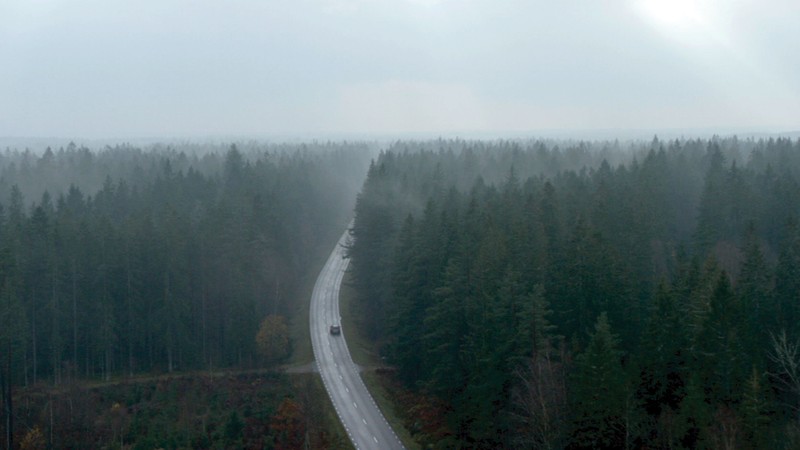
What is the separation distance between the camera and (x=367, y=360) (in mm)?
38844

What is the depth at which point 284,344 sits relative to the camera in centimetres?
3950

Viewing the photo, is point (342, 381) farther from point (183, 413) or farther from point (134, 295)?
point (134, 295)

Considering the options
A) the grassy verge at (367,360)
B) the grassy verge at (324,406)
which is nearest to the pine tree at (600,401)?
the grassy verge at (367,360)

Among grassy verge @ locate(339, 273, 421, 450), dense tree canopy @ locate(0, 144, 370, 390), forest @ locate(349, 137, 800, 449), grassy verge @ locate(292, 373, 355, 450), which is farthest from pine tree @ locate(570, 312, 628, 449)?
dense tree canopy @ locate(0, 144, 370, 390)

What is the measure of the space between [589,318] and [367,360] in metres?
15.6

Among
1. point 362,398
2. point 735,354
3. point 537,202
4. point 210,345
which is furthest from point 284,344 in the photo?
point 735,354

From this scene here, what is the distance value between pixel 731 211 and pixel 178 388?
3349 cm

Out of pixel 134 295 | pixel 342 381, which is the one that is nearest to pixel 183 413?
pixel 342 381

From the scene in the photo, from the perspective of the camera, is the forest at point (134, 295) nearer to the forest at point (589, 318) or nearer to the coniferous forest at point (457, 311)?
the coniferous forest at point (457, 311)

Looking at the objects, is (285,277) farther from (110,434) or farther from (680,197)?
(680,197)

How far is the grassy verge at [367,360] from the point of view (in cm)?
2986

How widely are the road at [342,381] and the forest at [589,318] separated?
5.05 feet

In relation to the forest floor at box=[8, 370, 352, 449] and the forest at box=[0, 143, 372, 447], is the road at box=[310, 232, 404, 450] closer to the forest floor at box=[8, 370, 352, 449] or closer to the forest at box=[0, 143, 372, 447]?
the forest floor at box=[8, 370, 352, 449]

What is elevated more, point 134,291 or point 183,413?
point 134,291
